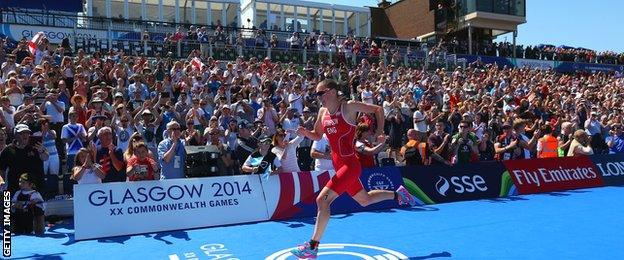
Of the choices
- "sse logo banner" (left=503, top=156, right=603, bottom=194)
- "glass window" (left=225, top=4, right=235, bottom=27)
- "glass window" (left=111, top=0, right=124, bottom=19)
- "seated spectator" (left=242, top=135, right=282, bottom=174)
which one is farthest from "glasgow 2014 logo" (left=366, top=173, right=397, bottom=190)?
"glass window" (left=225, top=4, right=235, bottom=27)

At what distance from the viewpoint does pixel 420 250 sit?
21.8 ft

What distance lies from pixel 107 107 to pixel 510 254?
792cm

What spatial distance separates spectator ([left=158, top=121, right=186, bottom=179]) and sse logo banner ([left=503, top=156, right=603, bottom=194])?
21.9 feet

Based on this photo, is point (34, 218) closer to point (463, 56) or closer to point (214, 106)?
point (214, 106)

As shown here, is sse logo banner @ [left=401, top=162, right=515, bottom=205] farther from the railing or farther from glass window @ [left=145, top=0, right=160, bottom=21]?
glass window @ [left=145, top=0, right=160, bottom=21]

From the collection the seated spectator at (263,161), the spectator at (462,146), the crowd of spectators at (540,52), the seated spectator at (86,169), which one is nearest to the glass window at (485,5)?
the crowd of spectators at (540,52)

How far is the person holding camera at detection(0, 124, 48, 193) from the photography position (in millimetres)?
7992

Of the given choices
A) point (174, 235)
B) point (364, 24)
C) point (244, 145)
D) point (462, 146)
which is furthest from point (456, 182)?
point (364, 24)

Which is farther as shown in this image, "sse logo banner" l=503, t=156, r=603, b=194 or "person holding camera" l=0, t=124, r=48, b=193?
"sse logo banner" l=503, t=156, r=603, b=194

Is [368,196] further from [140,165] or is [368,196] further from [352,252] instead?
[140,165]

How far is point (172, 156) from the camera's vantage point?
9.18 metres

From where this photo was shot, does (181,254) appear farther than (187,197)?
No

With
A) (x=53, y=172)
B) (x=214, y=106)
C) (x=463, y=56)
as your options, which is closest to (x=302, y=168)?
(x=214, y=106)

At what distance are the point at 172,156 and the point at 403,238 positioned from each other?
13.7 ft
